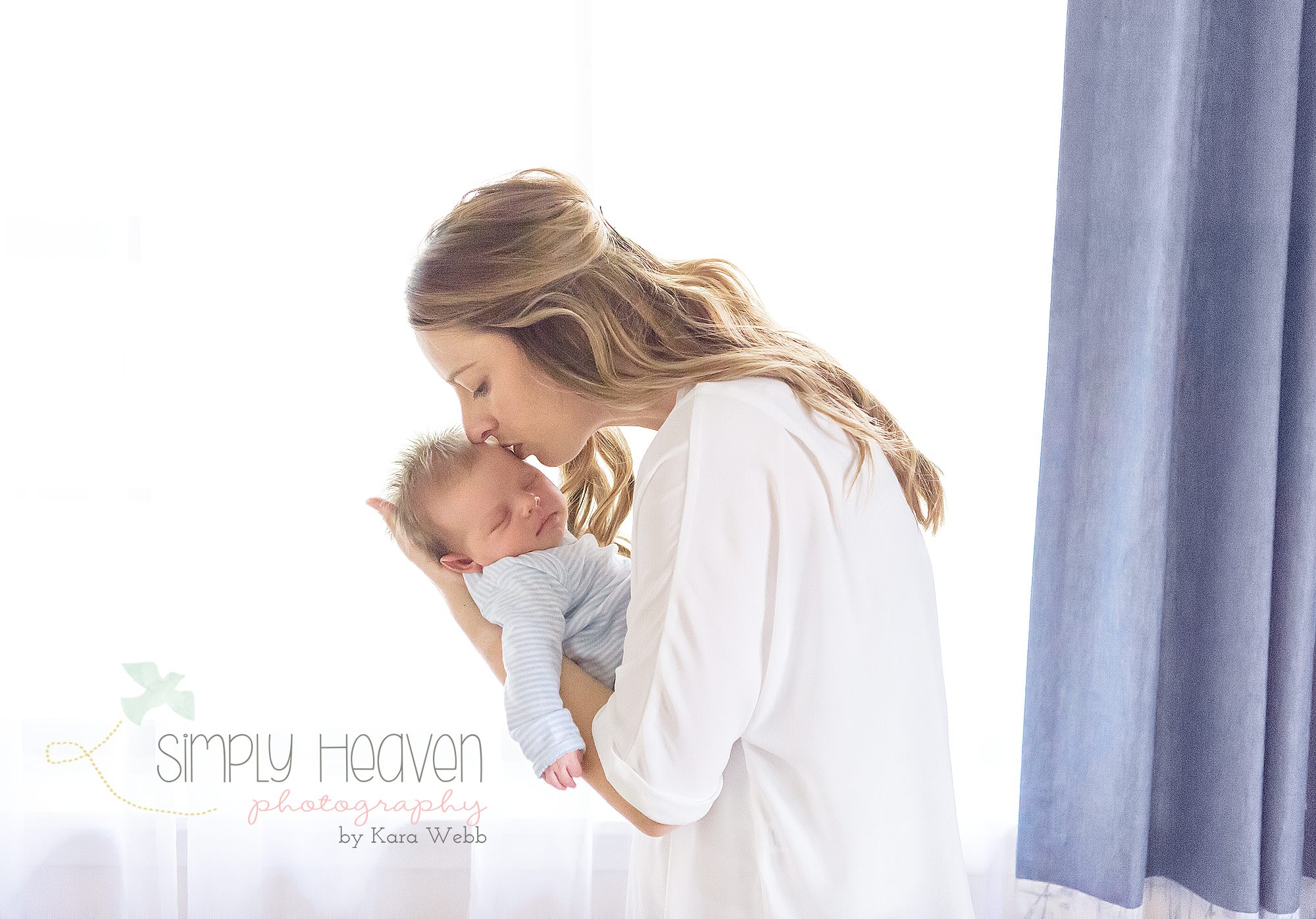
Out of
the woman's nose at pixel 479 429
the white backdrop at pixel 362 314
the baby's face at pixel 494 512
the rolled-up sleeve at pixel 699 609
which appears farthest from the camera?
the white backdrop at pixel 362 314

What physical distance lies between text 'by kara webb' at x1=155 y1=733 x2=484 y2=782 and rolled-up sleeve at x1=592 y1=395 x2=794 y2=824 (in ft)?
2.99

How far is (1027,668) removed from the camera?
162 centimetres

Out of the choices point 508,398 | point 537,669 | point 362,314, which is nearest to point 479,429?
point 508,398

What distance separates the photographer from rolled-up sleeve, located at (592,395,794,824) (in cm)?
82

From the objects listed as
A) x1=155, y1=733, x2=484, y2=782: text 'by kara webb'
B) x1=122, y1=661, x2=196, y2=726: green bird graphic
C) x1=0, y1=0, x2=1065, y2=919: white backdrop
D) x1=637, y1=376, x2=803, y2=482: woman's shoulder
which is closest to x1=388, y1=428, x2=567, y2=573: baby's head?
x1=637, y1=376, x2=803, y2=482: woman's shoulder

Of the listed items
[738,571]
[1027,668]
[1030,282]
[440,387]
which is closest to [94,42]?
[440,387]

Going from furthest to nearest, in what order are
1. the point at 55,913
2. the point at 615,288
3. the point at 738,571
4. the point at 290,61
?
the point at 55,913
the point at 290,61
the point at 615,288
the point at 738,571

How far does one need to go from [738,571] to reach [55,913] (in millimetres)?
1684

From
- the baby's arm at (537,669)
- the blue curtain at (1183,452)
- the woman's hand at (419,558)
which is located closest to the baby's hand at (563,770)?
the baby's arm at (537,669)

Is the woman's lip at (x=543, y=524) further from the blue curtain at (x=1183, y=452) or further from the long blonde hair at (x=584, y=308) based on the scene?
the blue curtain at (x=1183, y=452)

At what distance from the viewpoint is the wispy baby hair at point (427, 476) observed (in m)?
1.20

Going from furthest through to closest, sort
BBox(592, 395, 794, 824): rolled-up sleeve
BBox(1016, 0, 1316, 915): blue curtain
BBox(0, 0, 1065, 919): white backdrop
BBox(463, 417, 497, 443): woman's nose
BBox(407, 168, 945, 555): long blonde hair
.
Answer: BBox(0, 0, 1065, 919): white backdrop, BBox(1016, 0, 1316, 915): blue curtain, BBox(463, 417, 497, 443): woman's nose, BBox(407, 168, 945, 555): long blonde hair, BBox(592, 395, 794, 824): rolled-up sleeve

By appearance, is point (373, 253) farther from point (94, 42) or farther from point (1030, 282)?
point (1030, 282)

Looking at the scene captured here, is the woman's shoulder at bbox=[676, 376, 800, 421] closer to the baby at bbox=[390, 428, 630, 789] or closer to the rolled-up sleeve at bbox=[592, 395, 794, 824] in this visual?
the rolled-up sleeve at bbox=[592, 395, 794, 824]
